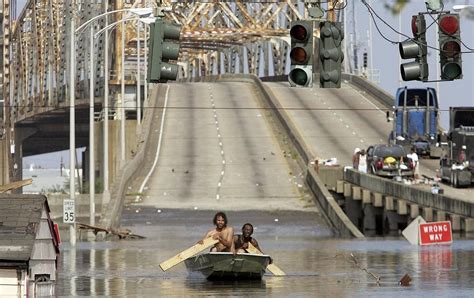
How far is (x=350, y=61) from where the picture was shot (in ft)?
536

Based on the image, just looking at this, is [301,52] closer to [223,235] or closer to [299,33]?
[299,33]

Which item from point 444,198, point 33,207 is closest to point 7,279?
point 33,207

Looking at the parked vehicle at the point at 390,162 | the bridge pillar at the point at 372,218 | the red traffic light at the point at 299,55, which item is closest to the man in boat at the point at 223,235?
the red traffic light at the point at 299,55

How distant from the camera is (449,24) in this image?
2877 cm

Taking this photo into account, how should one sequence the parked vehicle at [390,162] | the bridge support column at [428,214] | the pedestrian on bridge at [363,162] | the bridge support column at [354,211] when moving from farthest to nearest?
the bridge support column at [354,211]
the pedestrian on bridge at [363,162]
the parked vehicle at [390,162]
the bridge support column at [428,214]

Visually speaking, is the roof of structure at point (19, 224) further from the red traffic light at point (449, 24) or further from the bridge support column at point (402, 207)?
the bridge support column at point (402, 207)

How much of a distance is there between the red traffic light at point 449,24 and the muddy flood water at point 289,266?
4.41 m

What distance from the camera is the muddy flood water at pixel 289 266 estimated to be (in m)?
31.7

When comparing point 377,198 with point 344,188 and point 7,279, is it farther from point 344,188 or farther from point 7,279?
point 7,279

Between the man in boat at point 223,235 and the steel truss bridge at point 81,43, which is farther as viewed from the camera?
the steel truss bridge at point 81,43

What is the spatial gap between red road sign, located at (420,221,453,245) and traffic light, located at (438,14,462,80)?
2080cm

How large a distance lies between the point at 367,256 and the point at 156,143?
47575 millimetres

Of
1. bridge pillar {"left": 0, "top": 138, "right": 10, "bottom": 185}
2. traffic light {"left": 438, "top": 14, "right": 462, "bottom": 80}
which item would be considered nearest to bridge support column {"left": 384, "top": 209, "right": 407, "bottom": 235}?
traffic light {"left": 438, "top": 14, "right": 462, "bottom": 80}

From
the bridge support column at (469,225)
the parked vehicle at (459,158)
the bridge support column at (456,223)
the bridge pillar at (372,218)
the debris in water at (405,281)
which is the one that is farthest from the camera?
the bridge pillar at (372,218)
